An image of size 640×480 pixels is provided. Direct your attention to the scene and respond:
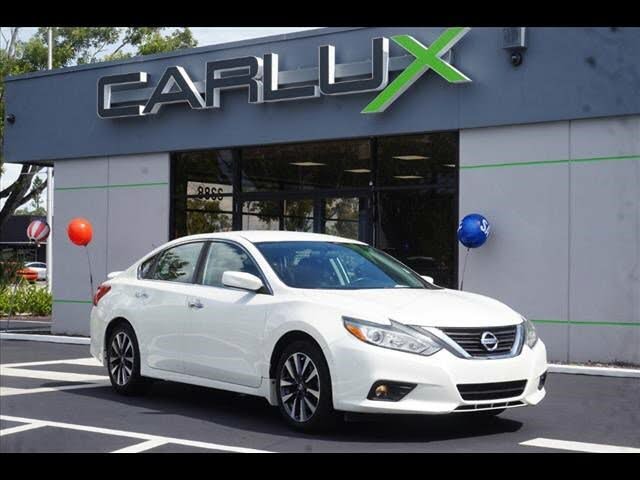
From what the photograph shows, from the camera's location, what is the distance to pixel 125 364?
398 inches

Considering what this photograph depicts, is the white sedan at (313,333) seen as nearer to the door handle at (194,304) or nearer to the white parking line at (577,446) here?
the door handle at (194,304)

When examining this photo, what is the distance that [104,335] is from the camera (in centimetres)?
1039

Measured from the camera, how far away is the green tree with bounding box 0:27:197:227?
36062mm

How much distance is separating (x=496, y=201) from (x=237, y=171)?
16.9 ft

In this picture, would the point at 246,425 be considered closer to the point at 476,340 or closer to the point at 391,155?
the point at 476,340

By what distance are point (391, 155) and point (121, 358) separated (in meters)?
7.08

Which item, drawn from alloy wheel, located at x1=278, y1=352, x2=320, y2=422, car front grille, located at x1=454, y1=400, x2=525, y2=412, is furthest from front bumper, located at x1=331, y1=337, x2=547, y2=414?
alloy wheel, located at x1=278, y1=352, x2=320, y2=422

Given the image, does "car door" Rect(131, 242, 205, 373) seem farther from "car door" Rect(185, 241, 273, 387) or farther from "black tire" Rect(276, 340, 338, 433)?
"black tire" Rect(276, 340, 338, 433)

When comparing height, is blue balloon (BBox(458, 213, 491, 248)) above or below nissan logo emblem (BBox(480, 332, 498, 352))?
above

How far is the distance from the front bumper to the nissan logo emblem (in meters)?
0.11

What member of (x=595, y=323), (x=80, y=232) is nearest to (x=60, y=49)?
(x=80, y=232)
